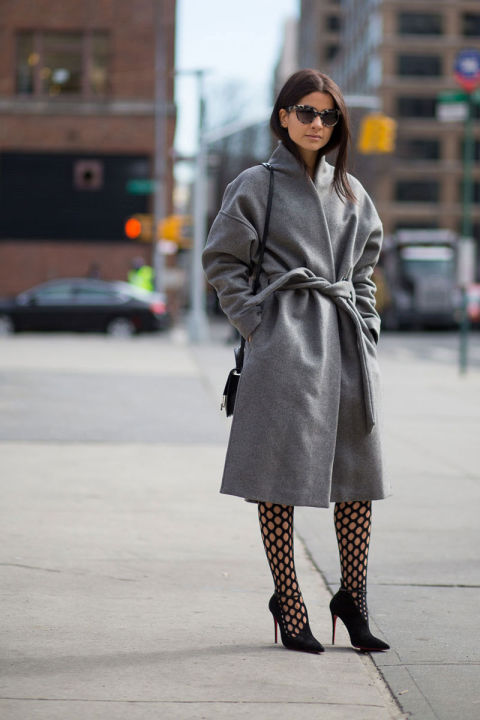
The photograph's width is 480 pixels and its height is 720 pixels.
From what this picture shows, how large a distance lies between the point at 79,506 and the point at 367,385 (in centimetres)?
306

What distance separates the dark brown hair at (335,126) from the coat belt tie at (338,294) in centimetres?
33

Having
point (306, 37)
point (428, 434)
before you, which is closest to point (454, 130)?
point (306, 37)

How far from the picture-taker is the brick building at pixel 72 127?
135 feet

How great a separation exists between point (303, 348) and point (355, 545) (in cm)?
71

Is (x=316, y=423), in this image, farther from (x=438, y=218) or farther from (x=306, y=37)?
(x=306, y=37)

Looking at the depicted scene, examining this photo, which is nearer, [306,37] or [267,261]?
[267,261]

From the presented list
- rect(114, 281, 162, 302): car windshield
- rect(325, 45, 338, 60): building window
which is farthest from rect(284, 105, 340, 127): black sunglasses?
rect(325, 45, 338, 60): building window

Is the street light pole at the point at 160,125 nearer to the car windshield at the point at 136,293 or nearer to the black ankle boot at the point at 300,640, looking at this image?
the car windshield at the point at 136,293

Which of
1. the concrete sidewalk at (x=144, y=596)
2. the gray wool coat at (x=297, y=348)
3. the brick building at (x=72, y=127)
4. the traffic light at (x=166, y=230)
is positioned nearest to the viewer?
the concrete sidewalk at (x=144, y=596)

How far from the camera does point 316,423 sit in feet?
13.0

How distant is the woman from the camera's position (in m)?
3.94

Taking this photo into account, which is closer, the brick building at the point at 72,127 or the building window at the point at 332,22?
the brick building at the point at 72,127

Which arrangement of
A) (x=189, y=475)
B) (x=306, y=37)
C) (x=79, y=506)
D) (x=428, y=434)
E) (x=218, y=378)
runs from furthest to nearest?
(x=306, y=37), (x=218, y=378), (x=428, y=434), (x=189, y=475), (x=79, y=506)

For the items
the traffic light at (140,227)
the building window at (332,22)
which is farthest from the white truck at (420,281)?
the building window at (332,22)
